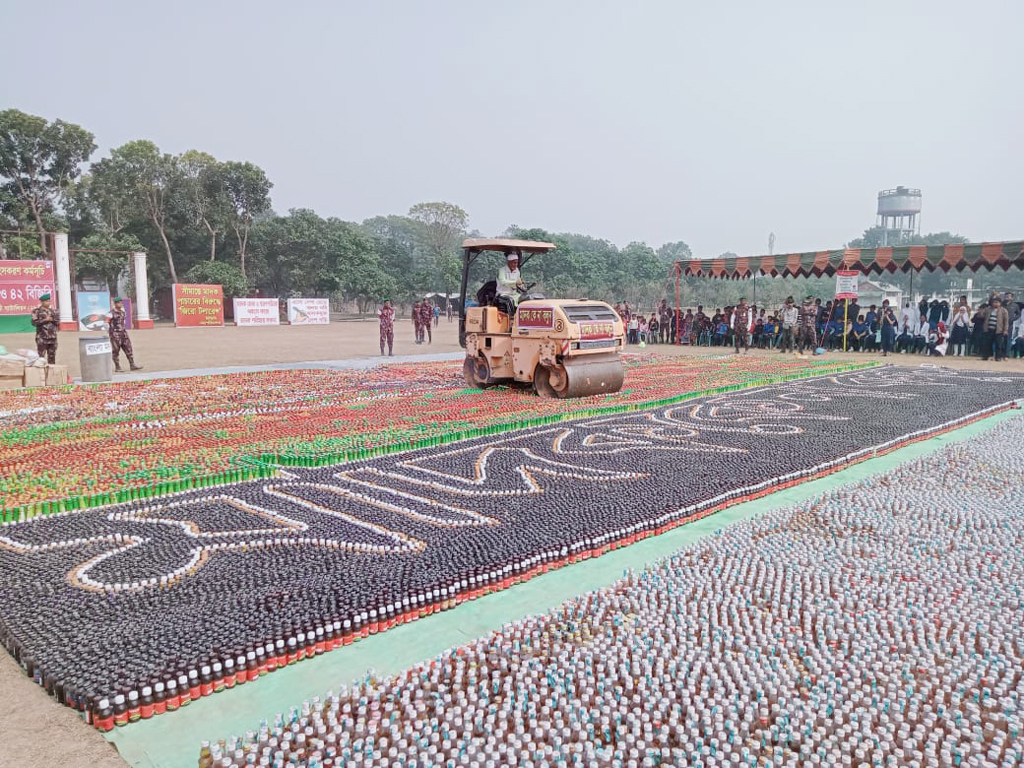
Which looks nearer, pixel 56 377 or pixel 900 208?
pixel 56 377

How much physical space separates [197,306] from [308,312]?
251 inches

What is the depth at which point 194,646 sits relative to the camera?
290 centimetres

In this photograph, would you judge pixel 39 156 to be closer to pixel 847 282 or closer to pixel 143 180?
pixel 143 180

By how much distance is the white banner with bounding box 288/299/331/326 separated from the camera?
42125mm

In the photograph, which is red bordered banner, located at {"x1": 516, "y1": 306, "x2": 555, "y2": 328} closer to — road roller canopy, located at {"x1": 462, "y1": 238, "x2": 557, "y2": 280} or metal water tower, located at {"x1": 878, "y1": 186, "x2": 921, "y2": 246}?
road roller canopy, located at {"x1": 462, "y1": 238, "x2": 557, "y2": 280}

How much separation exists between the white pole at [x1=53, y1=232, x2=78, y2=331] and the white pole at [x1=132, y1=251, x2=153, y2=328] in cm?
285

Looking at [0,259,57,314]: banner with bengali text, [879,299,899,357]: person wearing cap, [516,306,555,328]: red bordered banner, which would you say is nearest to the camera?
[516,306,555,328]: red bordered banner

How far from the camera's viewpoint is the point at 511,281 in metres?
10.6

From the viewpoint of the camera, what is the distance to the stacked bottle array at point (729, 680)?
7.62ft

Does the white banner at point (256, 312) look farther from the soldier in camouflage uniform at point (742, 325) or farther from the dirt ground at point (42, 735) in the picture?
the dirt ground at point (42, 735)

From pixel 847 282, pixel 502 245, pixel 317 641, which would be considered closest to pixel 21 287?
pixel 502 245

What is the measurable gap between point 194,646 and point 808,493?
4385 mm

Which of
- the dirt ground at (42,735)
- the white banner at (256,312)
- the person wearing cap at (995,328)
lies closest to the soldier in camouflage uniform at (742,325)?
the person wearing cap at (995,328)

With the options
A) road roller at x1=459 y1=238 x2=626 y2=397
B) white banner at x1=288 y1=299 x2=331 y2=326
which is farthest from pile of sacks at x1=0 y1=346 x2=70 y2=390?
white banner at x1=288 y1=299 x2=331 y2=326
